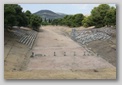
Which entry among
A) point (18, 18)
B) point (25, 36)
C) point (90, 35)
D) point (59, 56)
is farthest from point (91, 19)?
point (18, 18)

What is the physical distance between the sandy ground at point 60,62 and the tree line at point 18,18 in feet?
0.81

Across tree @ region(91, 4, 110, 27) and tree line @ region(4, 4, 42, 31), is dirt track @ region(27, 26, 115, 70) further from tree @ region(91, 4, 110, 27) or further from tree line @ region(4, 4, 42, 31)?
tree @ region(91, 4, 110, 27)

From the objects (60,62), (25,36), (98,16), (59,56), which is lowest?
(60,62)

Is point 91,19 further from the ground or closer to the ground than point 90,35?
further from the ground

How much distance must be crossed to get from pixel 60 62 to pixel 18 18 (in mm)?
1351

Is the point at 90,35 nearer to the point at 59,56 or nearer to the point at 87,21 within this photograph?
the point at 87,21

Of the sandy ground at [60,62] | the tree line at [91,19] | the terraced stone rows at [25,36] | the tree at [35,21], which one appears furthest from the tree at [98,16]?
the terraced stone rows at [25,36]

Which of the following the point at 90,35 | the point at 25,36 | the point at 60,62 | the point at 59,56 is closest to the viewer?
the point at 60,62

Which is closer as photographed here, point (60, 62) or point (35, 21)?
point (60, 62)

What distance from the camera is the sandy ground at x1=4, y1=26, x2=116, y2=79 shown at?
9.10 metres

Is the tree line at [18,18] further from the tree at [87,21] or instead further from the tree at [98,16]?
the tree at [98,16]

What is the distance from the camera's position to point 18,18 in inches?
Result: 379

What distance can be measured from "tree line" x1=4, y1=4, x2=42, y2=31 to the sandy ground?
0.25 metres

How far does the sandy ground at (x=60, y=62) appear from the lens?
910 cm
